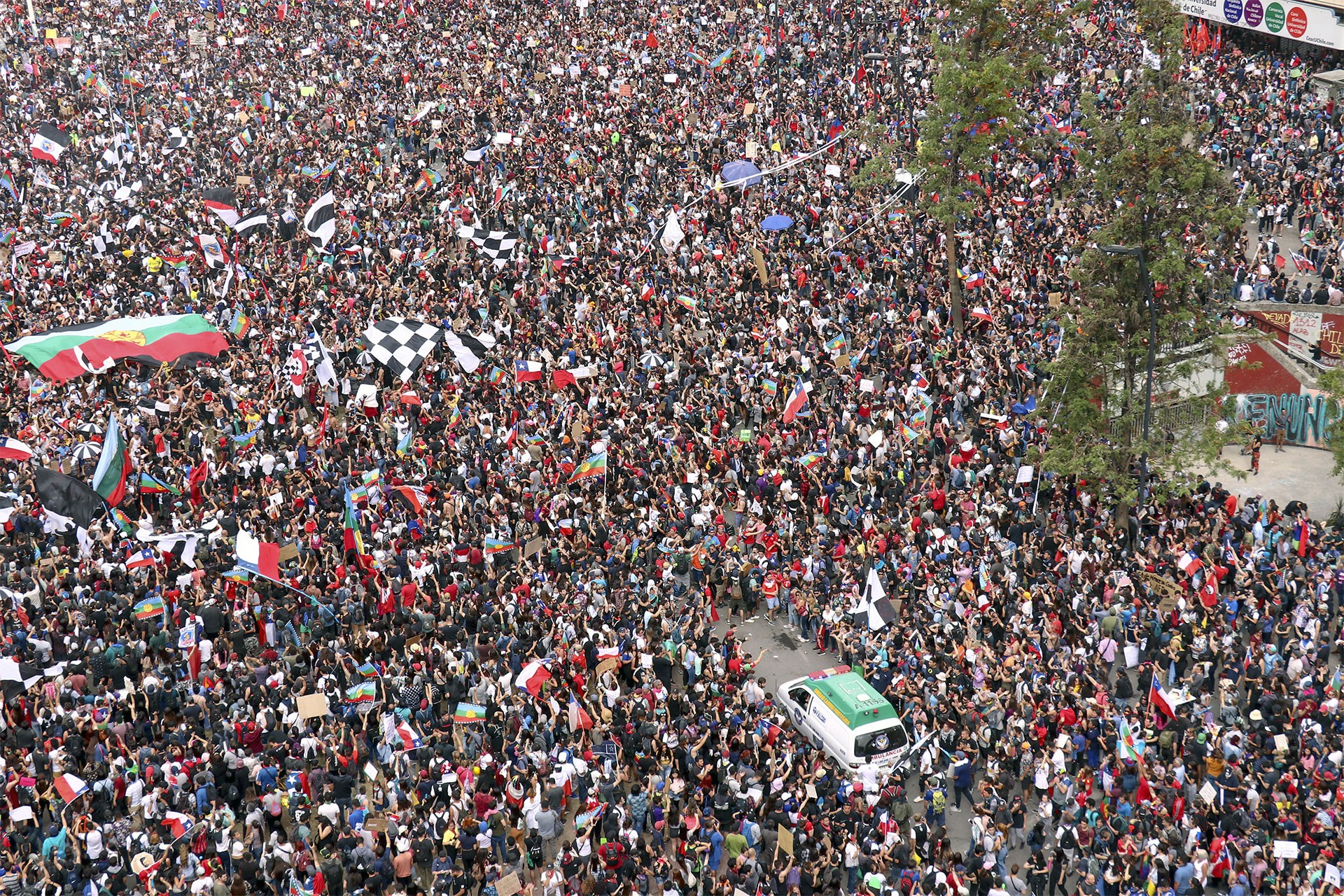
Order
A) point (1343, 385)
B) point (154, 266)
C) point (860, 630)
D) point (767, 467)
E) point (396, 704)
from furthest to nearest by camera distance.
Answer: point (154, 266)
point (767, 467)
point (1343, 385)
point (860, 630)
point (396, 704)

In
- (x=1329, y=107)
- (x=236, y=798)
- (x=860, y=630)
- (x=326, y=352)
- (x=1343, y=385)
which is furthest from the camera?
(x=1329, y=107)

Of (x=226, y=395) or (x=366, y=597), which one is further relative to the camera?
(x=226, y=395)

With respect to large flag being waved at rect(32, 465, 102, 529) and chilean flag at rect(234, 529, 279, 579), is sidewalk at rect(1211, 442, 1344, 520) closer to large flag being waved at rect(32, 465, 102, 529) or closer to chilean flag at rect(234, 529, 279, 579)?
chilean flag at rect(234, 529, 279, 579)

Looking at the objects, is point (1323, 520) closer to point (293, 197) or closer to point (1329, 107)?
point (1329, 107)

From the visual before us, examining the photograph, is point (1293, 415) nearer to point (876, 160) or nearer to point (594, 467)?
point (876, 160)

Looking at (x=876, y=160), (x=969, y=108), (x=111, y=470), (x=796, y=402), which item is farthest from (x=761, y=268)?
(x=111, y=470)

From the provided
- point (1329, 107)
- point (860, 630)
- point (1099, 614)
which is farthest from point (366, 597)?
point (1329, 107)

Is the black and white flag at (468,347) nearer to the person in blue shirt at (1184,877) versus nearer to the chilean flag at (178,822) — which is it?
the chilean flag at (178,822)
